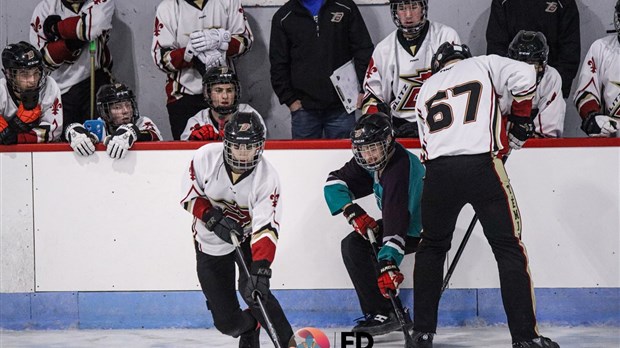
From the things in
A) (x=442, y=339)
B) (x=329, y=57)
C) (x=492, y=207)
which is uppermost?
(x=329, y=57)

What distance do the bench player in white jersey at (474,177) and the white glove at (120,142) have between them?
1.63 m

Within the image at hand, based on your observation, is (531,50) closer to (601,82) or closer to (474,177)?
(601,82)

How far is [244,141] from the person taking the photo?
4238 mm

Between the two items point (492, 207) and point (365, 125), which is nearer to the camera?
point (492, 207)

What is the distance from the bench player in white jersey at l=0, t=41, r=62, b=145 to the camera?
5.46 metres

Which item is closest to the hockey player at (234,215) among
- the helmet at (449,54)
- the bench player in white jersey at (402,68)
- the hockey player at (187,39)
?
the helmet at (449,54)

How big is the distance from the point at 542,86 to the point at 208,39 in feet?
6.24

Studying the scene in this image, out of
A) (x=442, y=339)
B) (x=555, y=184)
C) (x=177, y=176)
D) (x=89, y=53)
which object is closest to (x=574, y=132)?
(x=555, y=184)

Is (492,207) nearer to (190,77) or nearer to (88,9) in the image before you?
(190,77)

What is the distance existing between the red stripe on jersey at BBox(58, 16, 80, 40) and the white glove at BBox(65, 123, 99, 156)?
100 cm

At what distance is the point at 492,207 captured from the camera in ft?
14.1

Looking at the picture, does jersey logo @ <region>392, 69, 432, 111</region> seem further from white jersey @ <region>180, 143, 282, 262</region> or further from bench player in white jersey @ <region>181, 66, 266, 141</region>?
white jersey @ <region>180, 143, 282, 262</region>

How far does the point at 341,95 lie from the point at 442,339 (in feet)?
5.41

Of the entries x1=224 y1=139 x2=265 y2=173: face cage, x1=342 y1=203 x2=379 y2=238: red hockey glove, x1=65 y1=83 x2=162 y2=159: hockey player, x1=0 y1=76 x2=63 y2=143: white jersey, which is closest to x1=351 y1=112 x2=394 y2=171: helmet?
x1=342 y1=203 x2=379 y2=238: red hockey glove
